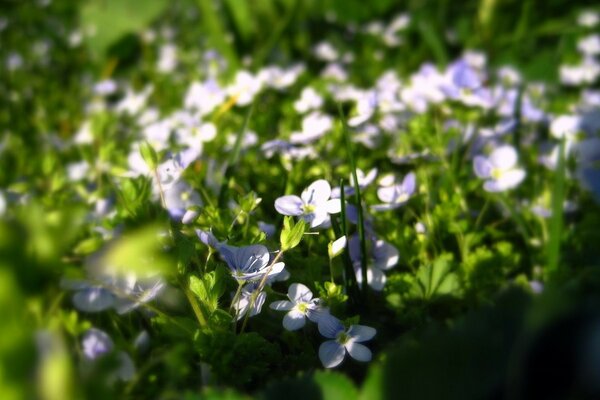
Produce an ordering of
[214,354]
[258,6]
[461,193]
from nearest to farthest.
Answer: [214,354]
[461,193]
[258,6]

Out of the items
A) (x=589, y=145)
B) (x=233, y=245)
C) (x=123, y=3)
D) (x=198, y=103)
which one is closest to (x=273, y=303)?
(x=233, y=245)

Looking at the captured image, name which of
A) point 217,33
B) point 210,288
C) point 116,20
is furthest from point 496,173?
point 116,20

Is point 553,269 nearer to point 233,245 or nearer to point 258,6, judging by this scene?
point 233,245

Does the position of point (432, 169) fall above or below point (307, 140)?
below

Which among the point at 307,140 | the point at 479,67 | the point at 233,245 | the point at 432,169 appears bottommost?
the point at 479,67

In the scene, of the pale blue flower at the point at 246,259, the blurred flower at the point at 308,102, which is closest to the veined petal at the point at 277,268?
the pale blue flower at the point at 246,259

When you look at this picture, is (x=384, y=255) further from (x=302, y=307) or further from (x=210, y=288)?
(x=210, y=288)
